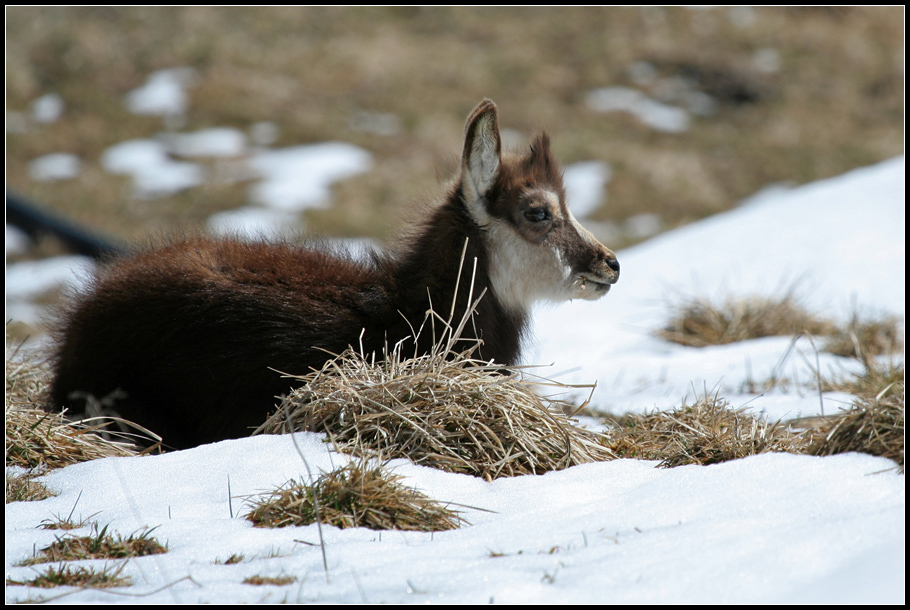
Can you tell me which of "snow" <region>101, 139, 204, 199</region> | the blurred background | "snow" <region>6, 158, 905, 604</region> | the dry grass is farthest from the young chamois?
"snow" <region>101, 139, 204, 199</region>

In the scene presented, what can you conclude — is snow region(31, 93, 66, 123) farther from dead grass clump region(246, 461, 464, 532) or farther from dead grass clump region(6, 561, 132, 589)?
dead grass clump region(6, 561, 132, 589)

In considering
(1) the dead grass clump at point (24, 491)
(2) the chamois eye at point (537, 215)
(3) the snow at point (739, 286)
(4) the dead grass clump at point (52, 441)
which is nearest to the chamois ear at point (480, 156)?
(2) the chamois eye at point (537, 215)

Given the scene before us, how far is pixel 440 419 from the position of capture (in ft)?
11.9

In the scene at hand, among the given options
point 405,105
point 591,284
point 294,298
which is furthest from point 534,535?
point 405,105

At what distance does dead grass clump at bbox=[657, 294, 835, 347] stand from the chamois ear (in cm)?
285

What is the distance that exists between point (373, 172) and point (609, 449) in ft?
40.1

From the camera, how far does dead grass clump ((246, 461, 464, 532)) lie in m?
2.96

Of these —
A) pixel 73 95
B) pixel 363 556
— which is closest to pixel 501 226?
pixel 363 556

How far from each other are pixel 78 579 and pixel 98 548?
255 mm

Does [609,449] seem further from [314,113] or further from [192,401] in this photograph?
[314,113]

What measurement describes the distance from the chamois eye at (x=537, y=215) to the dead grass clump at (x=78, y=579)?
111 inches

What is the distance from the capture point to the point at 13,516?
315 cm

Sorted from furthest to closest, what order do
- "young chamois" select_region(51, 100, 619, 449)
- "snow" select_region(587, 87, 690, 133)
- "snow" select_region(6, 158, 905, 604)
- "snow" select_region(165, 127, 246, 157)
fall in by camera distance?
"snow" select_region(587, 87, 690, 133) < "snow" select_region(165, 127, 246, 157) < "young chamois" select_region(51, 100, 619, 449) < "snow" select_region(6, 158, 905, 604)

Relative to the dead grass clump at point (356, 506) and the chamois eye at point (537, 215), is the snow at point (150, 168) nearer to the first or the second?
the chamois eye at point (537, 215)
